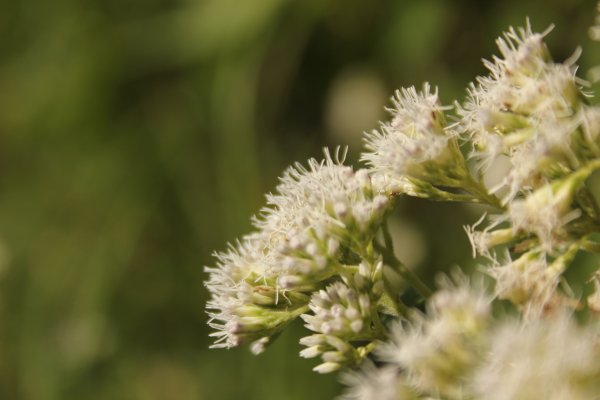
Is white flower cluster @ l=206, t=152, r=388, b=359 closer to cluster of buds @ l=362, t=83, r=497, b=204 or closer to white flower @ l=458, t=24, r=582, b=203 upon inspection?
cluster of buds @ l=362, t=83, r=497, b=204

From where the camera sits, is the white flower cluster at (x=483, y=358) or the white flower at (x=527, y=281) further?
the white flower at (x=527, y=281)

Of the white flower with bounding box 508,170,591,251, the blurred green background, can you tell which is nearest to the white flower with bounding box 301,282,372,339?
the white flower with bounding box 508,170,591,251

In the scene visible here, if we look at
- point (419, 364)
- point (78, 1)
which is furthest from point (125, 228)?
point (419, 364)

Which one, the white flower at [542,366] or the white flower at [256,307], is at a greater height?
the white flower at [256,307]

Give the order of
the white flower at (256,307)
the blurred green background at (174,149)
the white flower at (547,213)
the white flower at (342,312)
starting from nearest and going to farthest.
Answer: the white flower at (547,213), the white flower at (342,312), the white flower at (256,307), the blurred green background at (174,149)

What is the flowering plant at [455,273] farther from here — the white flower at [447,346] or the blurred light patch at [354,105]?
the blurred light patch at [354,105]

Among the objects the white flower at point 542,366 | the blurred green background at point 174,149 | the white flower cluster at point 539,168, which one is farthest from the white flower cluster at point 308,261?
the blurred green background at point 174,149

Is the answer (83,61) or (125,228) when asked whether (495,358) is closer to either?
(125,228)
